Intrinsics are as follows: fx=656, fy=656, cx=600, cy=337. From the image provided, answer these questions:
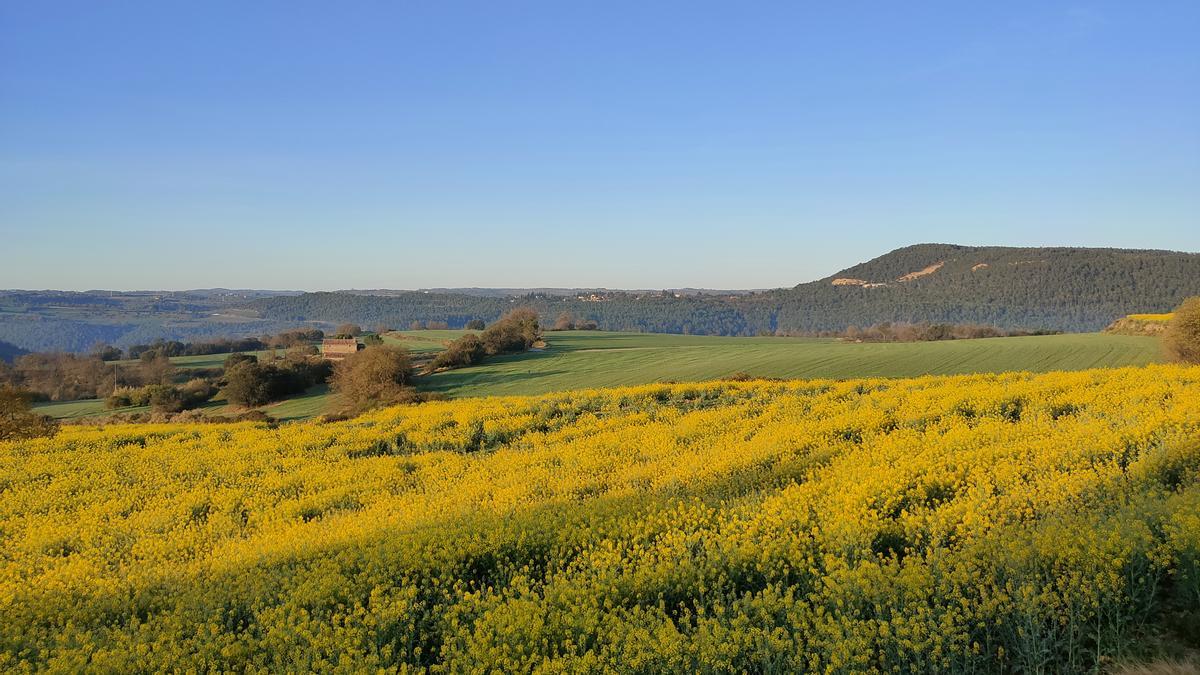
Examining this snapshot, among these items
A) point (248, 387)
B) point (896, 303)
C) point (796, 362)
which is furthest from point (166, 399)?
point (896, 303)

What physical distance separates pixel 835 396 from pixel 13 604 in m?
14.6

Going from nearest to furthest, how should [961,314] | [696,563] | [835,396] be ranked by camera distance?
1. [696,563]
2. [835,396]
3. [961,314]

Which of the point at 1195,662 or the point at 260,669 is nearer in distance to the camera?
the point at 1195,662

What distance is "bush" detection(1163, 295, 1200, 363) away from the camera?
30531 mm

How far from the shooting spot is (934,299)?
13700cm

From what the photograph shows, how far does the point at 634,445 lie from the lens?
1203cm

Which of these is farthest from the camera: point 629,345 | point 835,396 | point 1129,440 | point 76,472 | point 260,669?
point 629,345

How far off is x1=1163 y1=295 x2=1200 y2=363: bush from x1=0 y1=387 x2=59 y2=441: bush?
45.3 m

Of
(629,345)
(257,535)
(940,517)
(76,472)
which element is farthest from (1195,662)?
(629,345)

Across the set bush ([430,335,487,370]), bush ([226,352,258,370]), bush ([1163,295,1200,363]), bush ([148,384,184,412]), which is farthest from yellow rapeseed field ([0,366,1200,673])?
bush ([226,352,258,370])

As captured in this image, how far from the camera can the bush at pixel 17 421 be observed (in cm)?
1938

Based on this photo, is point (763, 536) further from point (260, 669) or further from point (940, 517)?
point (260, 669)

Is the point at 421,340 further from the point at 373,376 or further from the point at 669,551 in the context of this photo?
the point at 669,551

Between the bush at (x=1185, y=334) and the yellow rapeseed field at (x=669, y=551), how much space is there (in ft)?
82.4
